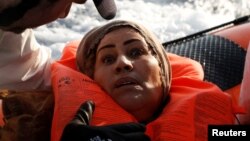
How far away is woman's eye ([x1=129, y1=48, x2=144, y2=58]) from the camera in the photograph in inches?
60.1

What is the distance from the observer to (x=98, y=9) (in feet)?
2.38

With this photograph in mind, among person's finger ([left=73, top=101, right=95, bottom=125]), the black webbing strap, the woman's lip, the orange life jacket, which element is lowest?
the black webbing strap

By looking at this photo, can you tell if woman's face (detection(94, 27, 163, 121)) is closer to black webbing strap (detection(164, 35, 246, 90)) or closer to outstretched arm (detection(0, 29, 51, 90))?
outstretched arm (detection(0, 29, 51, 90))

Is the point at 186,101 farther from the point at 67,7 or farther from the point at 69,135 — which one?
the point at 67,7

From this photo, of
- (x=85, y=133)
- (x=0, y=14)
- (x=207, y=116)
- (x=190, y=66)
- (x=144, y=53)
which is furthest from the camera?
(x=190, y=66)

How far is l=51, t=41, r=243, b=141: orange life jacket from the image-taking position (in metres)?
1.33

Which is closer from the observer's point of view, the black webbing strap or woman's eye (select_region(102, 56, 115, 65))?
woman's eye (select_region(102, 56, 115, 65))

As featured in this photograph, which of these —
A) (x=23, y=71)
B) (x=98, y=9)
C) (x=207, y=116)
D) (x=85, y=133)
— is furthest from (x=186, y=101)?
(x=98, y=9)

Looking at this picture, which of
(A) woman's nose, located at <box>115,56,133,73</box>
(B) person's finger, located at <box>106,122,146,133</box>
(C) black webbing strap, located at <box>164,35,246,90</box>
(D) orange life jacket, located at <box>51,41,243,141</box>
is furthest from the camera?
(C) black webbing strap, located at <box>164,35,246,90</box>

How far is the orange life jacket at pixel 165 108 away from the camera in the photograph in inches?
52.5

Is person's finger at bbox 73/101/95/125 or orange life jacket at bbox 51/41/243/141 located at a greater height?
person's finger at bbox 73/101/95/125

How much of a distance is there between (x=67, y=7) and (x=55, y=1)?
0.03 metres

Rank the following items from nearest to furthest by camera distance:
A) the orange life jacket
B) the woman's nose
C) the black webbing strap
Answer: the orange life jacket
the woman's nose
the black webbing strap

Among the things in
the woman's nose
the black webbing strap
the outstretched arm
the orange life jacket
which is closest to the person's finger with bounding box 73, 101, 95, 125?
the orange life jacket
